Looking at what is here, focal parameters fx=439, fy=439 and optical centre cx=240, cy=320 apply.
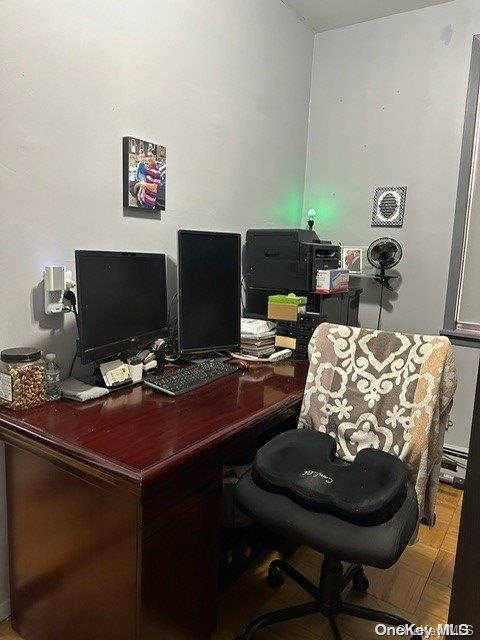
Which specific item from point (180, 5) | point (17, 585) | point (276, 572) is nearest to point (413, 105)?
point (180, 5)

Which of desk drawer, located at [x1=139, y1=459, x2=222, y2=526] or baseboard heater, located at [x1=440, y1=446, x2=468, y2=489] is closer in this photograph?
desk drawer, located at [x1=139, y1=459, x2=222, y2=526]

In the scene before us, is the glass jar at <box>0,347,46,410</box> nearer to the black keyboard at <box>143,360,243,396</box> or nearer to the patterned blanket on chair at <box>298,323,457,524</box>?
the black keyboard at <box>143,360,243,396</box>

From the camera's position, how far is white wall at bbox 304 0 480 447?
99.9 inches

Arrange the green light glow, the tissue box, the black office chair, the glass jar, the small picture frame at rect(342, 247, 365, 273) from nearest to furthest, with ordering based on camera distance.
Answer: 1. the black office chair
2. the glass jar
3. the tissue box
4. the small picture frame at rect(342, 247, 365, 273)
5. the green light glow

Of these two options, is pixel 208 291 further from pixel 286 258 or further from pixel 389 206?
pixel 389 206

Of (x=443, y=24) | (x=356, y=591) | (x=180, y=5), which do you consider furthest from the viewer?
(x=443, y=24)

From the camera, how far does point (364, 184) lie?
2.84m

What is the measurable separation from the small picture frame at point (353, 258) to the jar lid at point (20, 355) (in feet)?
6.62

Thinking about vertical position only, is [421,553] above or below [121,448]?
below

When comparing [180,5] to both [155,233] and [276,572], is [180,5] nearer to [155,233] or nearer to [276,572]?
[155,233]

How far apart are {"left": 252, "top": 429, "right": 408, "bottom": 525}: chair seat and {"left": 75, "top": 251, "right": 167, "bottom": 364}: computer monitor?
65 centimetres

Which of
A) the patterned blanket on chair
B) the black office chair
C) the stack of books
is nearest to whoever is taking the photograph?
the black office chair

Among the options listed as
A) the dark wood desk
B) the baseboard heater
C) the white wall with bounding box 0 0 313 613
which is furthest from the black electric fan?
the dark wood desk

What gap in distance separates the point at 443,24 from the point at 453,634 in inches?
118
